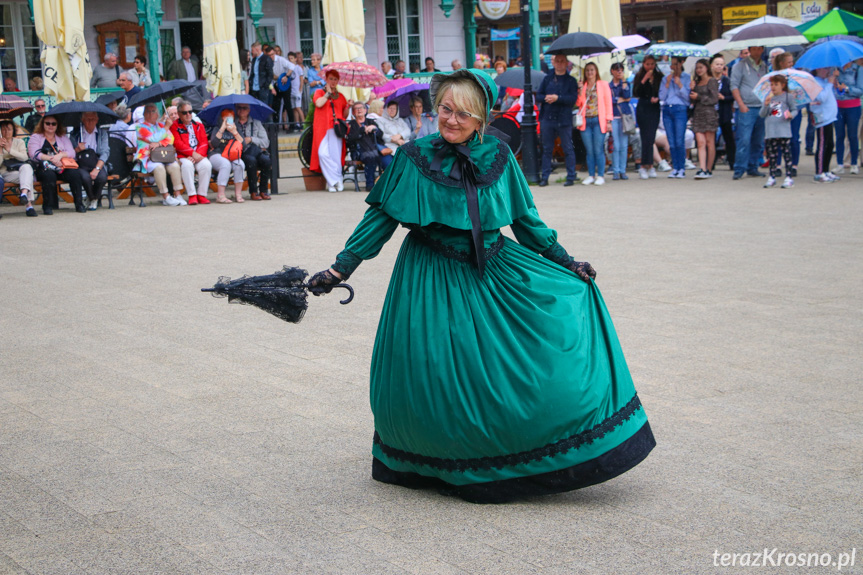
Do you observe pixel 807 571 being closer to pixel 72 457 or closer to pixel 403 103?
pixel 72 457

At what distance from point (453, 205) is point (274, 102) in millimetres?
18675

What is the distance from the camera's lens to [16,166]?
13383 mm

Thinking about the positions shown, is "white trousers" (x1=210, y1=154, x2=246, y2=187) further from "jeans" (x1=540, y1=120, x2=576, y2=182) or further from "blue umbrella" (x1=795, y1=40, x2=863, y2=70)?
"blue umbrella" (x1=795, y1=40, x2=863, y2=70)

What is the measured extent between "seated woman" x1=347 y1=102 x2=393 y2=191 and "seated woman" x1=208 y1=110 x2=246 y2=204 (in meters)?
1.82

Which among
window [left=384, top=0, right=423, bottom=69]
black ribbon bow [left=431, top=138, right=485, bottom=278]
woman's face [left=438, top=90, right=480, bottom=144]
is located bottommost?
black ribbon bow [left=431, top=138, right=485, bottom=278]

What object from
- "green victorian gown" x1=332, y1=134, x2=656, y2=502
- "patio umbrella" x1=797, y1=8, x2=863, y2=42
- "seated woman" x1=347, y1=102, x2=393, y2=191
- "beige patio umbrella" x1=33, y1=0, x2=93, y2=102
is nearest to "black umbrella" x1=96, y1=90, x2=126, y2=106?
"beige patio umbrella" x1=33, y1=0, x2=93, y2=102

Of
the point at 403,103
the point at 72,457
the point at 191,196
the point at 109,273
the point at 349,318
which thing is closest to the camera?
the point at 72,457

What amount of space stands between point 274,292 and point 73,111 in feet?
35.2

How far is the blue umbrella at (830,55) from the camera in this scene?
46.5ft

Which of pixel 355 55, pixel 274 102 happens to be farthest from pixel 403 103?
pixel 274 102

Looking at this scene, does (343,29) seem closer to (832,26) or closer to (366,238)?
(832,26)

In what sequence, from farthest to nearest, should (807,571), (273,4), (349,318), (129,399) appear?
(273,4)
(349,318)
(129,399)
(807,571)

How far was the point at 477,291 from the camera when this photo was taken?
3.79 metres

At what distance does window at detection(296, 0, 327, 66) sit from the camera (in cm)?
2564
